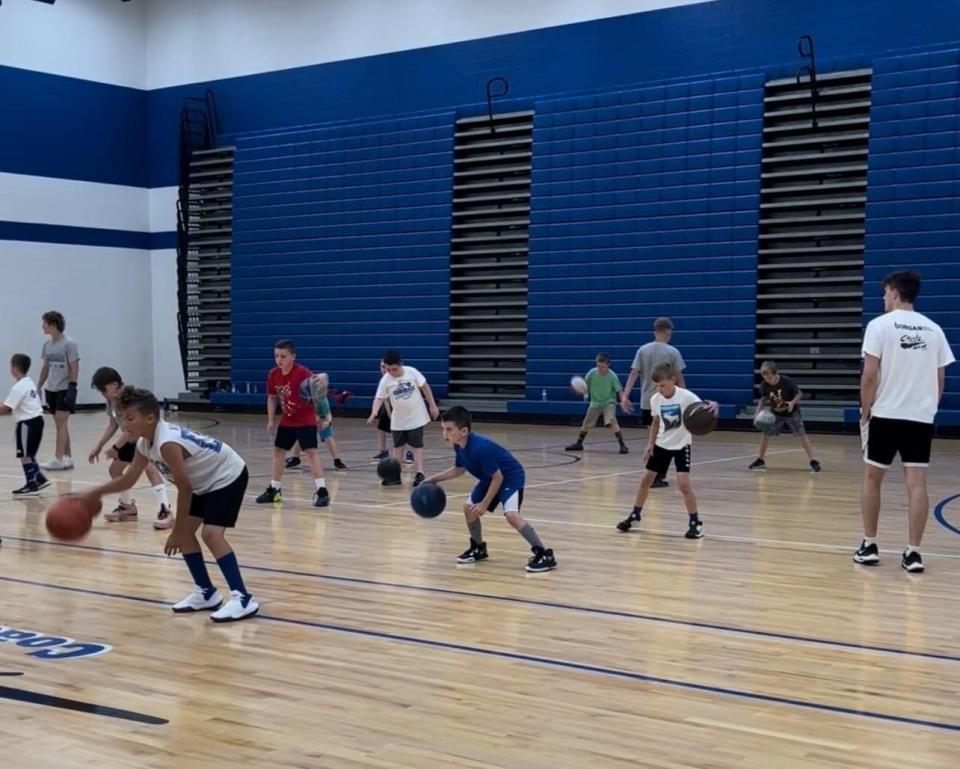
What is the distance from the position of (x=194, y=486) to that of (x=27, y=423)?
5386 millimetres

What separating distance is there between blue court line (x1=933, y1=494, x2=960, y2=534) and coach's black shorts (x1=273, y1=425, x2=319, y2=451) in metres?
5.00

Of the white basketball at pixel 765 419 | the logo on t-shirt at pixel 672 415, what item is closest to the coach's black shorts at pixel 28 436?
the logo on t-shirt at pixel 672 415

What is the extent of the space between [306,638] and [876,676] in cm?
243

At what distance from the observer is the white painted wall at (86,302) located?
22688 millimetres

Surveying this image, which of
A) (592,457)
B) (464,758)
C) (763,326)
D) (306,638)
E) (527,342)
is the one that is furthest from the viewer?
(527,342)

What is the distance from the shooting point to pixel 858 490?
1108cm

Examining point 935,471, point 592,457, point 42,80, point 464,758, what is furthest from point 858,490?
point 42,80

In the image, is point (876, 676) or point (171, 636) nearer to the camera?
point (876, 676)

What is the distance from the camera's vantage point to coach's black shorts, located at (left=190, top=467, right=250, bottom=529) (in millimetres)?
5746

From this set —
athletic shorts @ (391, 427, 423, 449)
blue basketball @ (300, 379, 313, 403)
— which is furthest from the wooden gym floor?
athletic shorts @ (391, 427, 423, 449)

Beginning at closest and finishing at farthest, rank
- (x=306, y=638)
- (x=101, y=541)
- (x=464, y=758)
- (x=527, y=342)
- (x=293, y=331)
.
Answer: (x=464, y=758) < (x=306, y=638) < (x=101, y=541) < (x=527, y=342) < (x=293, y=331)

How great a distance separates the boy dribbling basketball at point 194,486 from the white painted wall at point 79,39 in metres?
19.0

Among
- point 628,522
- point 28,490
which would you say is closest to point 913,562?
point 628,522

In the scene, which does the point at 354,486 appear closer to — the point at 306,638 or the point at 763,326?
the point at 306,638
